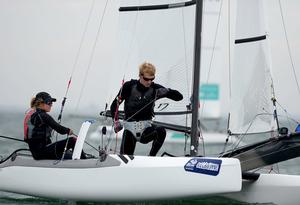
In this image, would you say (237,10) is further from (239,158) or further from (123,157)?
(123,157)

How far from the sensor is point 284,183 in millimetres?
7133

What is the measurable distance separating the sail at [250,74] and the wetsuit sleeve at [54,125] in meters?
2.20

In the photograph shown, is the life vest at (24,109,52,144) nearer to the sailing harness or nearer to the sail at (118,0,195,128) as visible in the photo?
the sailing harness

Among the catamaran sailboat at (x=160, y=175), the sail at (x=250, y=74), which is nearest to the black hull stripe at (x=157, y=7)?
the catamaran sailboat at (x=160, y=175)

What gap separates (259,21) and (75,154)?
2.89 metres

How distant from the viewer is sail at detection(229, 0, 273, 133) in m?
8.08

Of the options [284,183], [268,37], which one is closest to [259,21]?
[268,37]

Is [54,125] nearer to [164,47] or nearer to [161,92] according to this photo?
[161,92]

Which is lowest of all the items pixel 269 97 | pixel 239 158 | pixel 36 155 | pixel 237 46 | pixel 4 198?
pixel 4 198

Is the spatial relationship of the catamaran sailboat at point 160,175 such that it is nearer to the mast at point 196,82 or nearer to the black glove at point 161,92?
the mast at point 196,82

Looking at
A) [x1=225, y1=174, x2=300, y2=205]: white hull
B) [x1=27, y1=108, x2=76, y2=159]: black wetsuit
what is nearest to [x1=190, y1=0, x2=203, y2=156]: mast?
[x1=225, y1=174, x2=300, y2=205]: white hull

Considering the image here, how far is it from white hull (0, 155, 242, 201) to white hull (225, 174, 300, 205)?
909 millimetres

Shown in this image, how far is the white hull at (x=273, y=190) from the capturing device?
7.08m

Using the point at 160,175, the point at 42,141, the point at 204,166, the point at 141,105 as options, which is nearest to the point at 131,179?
the point at 160,175
